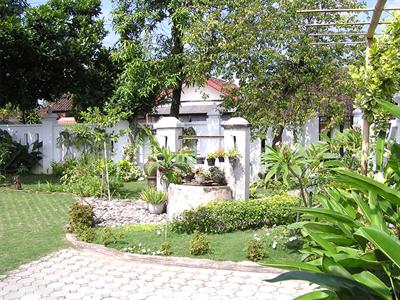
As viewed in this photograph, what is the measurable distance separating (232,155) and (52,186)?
6.23m

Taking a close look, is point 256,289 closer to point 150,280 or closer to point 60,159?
point 150,280

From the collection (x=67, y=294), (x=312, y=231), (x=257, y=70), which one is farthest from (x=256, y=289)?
(x=257, y=70)

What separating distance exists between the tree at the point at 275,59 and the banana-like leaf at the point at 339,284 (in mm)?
10763

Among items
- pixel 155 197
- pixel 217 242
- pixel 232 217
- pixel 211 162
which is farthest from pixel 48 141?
pixel 217 242

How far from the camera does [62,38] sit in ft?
48.6

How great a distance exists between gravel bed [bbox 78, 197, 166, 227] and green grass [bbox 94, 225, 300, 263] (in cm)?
102

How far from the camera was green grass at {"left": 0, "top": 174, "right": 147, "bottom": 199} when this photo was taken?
12.0 m

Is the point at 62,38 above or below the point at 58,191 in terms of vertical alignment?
above

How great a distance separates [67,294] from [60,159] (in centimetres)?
1180

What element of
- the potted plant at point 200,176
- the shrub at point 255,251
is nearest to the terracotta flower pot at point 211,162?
the potted plant at point 200,176

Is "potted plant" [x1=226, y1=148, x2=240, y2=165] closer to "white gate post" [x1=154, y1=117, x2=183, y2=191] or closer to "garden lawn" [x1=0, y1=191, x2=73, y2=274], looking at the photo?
"white gate post" [x1=154, y1=117, x2=183, y2=191]

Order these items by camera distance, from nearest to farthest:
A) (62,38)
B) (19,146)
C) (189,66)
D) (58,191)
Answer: (58,191) < (189,66) < (62,38) < (19,146)

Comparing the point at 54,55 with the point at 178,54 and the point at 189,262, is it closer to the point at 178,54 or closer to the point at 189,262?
the point at 178,54

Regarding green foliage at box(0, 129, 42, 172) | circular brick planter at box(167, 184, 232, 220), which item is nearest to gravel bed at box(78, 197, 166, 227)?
circular brick planter at box(167, 184, 232, 220)
